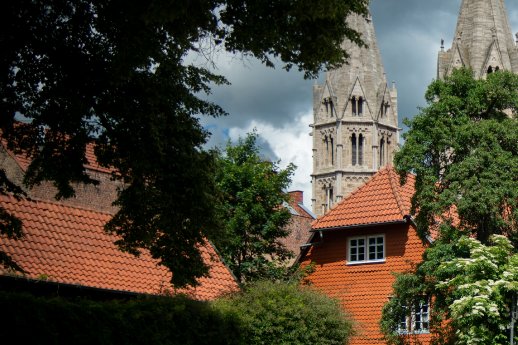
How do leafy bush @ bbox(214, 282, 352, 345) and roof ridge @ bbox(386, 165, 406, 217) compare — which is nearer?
leafy bush @ bbox(214, 282, 352, 345)

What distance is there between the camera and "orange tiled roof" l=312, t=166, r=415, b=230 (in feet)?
122

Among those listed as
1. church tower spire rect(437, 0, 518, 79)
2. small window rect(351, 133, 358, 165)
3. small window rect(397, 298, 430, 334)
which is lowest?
small window rect(397, 298, 430, 334)

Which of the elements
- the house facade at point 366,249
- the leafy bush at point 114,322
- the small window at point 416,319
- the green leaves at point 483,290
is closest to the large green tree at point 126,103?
the leafy bush at point 114,322

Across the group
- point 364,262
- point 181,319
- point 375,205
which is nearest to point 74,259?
point 181,319

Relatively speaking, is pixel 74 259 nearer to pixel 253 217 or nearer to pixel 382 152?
pixel 253 217

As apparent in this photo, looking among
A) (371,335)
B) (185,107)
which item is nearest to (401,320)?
(371,335)

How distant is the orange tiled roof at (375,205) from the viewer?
37156 mm

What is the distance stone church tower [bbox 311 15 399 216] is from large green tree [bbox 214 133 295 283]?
2976 inches

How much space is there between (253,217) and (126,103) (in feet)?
83.7

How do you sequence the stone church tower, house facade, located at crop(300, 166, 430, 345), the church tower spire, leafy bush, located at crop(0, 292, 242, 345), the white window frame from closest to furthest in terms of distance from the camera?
1. leafy bush, located at crop(0, 292, 242, 345)
2. house facade, located at crop(300, 166, 430, 345)
3. the white window frame
4. the church tower spire
5. the stone church tower

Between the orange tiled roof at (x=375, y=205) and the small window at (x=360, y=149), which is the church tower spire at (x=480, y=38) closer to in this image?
the small window at (x=360, y=149)

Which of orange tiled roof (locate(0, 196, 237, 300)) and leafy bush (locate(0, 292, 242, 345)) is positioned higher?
orange tiled roof (locate(0, 196, 237, 300))

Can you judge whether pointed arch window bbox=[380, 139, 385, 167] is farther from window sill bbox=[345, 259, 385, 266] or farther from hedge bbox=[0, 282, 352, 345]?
hedge bbox=[0, 282, 352, 345]

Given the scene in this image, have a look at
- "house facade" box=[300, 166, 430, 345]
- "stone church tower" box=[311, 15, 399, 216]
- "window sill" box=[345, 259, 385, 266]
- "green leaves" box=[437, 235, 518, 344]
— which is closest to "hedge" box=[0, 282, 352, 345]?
"green leaves" box=[437, 235, 518, 344]
